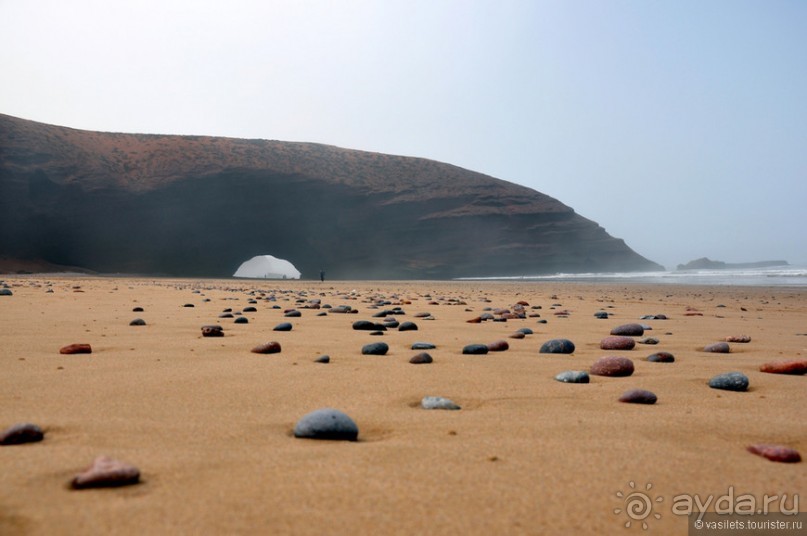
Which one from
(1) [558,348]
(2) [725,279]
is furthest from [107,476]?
(2) [725,279]

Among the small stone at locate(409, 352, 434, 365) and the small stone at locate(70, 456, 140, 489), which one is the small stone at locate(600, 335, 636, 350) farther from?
the small stone at locate(70, 456, 140, 489)

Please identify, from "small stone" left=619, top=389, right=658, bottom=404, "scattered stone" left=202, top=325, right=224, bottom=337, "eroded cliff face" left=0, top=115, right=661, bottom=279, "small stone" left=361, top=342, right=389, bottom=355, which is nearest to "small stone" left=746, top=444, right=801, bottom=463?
"small stone" left=619, top=389, right=658, bottom=404

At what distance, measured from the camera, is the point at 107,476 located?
1.50 metres

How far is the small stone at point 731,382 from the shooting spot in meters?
3.00

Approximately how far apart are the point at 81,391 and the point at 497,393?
1884 millimetres

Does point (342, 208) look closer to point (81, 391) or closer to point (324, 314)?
point (324, 314)

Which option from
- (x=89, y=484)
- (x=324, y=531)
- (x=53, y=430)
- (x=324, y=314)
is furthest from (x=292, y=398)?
(x=324, y=314)

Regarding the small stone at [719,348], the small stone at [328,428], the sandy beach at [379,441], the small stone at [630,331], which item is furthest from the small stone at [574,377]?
the small stone at [630,331]

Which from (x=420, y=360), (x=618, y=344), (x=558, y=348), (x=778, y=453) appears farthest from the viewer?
(x=618, y=344)

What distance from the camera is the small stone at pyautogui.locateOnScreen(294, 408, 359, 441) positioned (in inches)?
79.4

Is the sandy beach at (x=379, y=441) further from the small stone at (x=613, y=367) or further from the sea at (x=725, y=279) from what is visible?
the sea at (x=725, y=279)

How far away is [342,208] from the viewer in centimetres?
5541

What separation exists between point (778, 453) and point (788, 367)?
193cm

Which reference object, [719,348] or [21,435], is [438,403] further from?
[719,348]
